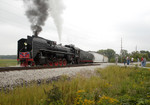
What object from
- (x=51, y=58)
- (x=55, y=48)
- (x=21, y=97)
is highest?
(x=55, y=48)

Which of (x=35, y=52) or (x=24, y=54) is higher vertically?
(x=35, y=52)

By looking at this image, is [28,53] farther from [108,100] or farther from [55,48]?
[108,100]

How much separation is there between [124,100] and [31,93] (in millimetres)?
3229

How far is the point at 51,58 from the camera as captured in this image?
505 inches

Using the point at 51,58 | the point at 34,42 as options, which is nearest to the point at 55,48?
the point at 51,58

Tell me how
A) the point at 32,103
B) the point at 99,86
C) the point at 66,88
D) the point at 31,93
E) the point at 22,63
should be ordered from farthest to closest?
the point at 22,63, the point at 99,86, the point at 66,88, the point at 31,93, the point at 32,103

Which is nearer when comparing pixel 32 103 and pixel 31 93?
pixel 32 103

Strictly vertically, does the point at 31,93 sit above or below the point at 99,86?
above

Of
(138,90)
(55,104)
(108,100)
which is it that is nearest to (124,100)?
(108,100)

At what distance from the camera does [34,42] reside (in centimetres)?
1029

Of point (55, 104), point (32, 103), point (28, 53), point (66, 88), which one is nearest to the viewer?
point (55, 104)

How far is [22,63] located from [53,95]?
8830 millimetres

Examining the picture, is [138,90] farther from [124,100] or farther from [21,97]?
[21,97]

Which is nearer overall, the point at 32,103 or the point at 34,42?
the point at 32,103
